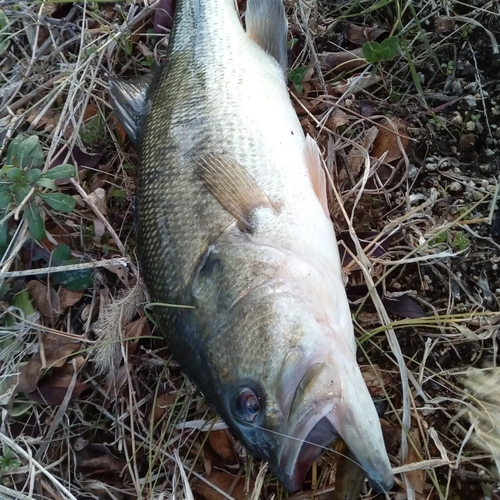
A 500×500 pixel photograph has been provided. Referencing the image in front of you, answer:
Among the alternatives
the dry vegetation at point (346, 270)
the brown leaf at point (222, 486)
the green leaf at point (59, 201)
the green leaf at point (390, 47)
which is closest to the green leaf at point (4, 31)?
the dry vegetation at point (346, 270)

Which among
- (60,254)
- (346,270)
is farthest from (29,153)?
(346,270)

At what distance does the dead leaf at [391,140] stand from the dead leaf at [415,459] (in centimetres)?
147

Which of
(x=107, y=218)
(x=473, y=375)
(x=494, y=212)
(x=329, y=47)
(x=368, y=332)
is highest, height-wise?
(x=329, y=47)

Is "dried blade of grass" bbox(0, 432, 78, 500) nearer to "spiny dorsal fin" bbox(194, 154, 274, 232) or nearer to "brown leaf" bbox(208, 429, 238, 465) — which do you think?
"brown leaf" bbox(208, 429, 238, 465)

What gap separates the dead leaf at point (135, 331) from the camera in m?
2.73

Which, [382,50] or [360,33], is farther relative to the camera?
[360,33]

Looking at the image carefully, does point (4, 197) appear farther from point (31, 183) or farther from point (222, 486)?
point (222, 486)

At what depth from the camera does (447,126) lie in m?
2.80

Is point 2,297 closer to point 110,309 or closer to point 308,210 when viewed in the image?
point 110,309

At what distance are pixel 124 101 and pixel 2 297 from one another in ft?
4.35

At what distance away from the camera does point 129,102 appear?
284cm

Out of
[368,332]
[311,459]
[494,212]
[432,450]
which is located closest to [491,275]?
[494,212]

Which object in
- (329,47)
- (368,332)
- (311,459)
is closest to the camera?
(311,459)

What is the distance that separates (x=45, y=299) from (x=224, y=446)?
131 centimetres
